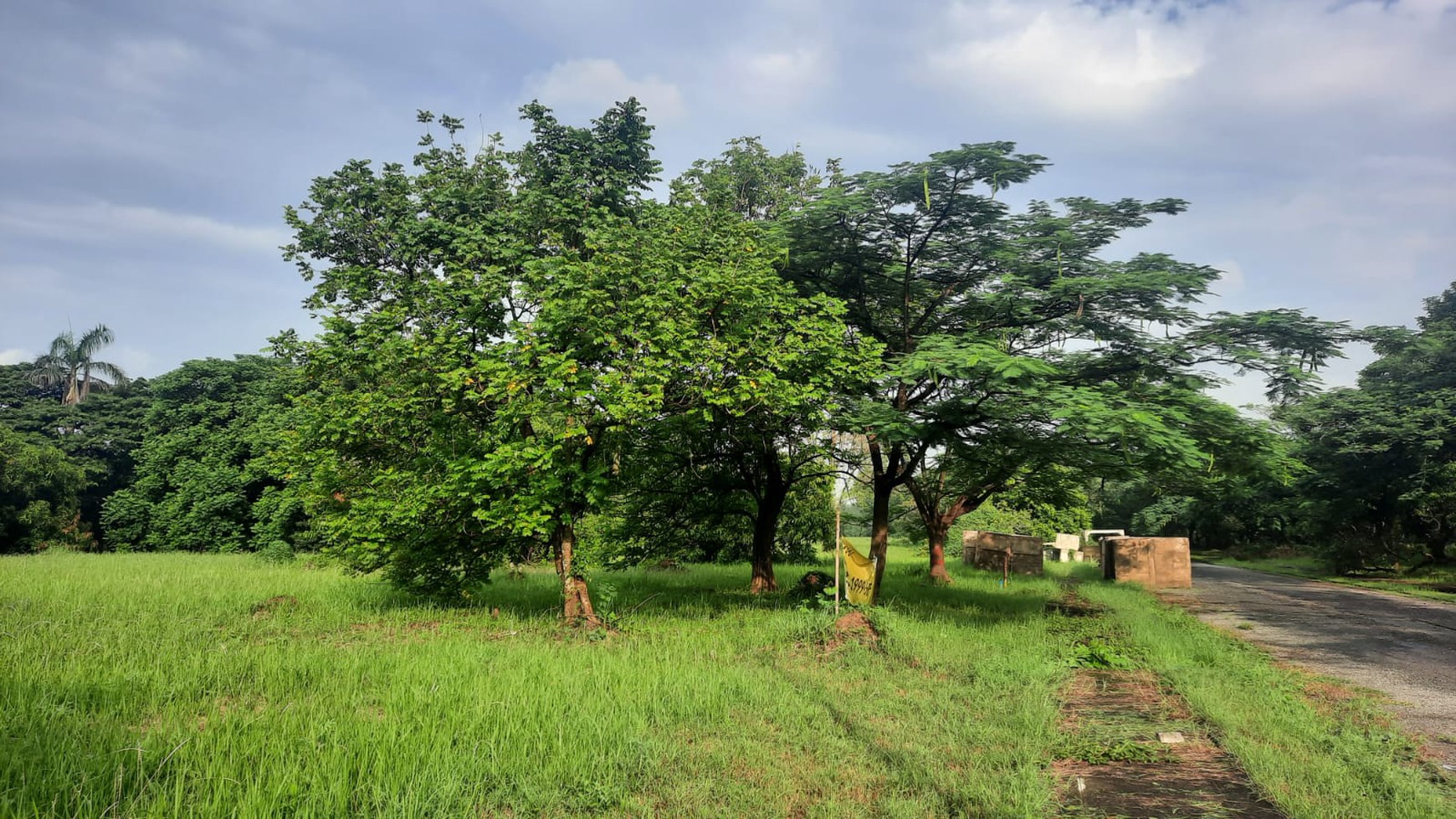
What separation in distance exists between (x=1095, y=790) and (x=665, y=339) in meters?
7.35

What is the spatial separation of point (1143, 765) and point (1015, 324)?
9885 millimetres

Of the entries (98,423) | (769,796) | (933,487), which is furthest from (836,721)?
(98,423)

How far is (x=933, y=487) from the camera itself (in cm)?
2217

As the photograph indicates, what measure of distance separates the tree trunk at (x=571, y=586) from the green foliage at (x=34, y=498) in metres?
29.8

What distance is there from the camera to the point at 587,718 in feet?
19.4

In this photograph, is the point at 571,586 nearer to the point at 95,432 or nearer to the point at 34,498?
the point at 34,498

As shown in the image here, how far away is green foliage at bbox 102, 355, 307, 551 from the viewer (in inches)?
1162

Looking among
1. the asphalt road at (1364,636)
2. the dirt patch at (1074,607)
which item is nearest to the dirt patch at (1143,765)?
the asphalt road at (1364,636)

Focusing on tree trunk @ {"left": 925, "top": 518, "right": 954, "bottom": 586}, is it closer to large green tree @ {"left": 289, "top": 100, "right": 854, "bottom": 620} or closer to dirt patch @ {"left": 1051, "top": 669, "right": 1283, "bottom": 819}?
large green tree @ {"left": 289, "top": 100, "right": 854, "bottom": 620}

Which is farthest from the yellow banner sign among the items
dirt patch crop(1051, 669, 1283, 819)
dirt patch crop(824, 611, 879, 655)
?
dirt patch crop(1051, 669, 1283, 819)

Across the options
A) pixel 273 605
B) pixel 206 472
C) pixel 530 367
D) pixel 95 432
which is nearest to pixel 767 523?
pixel 530 367

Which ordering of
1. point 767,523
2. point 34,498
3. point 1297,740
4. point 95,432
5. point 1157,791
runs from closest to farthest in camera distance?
point 1157,791 → point 1297,740 → point 767,523 → point 34,498 → point 95,432

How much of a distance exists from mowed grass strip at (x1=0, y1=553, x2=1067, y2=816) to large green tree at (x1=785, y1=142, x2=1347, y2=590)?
324 cm

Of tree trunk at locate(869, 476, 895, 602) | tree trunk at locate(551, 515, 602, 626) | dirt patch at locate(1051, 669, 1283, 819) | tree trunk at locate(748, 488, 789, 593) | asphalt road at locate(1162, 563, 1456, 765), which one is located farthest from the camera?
tree trunk at locate(748, 488, 789, 593)
